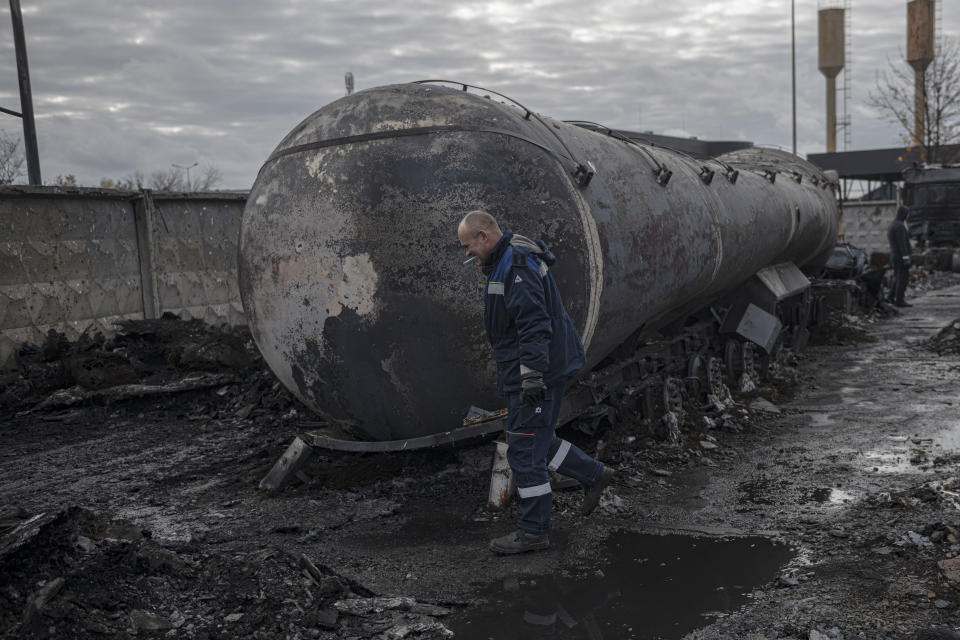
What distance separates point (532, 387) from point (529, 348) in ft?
0.66

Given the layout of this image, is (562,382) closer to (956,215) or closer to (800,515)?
(800,515)

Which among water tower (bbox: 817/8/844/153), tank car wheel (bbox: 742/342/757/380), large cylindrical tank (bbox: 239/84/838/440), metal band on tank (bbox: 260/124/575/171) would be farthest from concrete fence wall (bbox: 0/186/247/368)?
water tower (bbox: 817/8/844/153)

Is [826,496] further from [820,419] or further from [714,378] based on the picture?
[714,378]

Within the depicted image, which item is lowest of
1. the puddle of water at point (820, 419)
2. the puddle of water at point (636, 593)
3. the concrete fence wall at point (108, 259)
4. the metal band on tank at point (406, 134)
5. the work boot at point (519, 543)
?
the puddle of water at point (820, 419)

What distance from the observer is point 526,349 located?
13.9 feet

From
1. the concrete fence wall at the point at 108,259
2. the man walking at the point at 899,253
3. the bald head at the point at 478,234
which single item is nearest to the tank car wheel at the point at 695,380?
the bald head at the point at 478,234

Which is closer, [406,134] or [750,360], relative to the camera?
[406,134]

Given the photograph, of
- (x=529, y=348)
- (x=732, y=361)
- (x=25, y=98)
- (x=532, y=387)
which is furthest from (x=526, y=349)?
(x=25, y=98)

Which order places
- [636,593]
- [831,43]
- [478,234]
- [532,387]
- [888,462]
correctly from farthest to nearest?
[831,43] → [888,462] → [478,234] → [532,387] → [636,593]

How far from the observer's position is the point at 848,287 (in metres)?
13.9

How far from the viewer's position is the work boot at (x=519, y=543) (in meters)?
4.38

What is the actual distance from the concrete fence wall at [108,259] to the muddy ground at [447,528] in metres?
1.24

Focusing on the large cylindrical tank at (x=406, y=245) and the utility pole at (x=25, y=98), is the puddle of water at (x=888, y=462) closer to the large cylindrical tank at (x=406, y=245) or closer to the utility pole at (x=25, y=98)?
the large cylindrical tank at (x=406, y=245)

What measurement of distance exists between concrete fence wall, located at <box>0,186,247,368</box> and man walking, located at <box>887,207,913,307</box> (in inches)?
475
